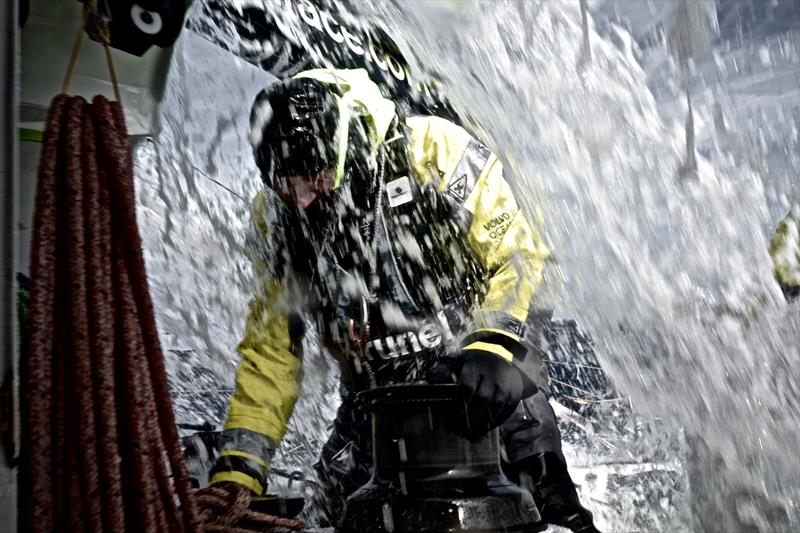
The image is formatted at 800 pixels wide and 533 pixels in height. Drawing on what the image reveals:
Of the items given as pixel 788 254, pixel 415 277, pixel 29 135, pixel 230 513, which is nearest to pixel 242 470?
pixel 230 513

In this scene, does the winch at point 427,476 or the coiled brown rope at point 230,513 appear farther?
the winch at point 427,476

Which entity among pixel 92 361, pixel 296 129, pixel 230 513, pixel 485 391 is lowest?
pixel 230 513

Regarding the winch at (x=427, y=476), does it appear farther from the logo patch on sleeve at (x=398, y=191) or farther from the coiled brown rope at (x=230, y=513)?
the logo patch on sleeve at (x=398, y=191)

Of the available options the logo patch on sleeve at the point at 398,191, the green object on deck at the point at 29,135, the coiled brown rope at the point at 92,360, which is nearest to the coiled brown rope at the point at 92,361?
the coiled brown rope at the point at 92,360

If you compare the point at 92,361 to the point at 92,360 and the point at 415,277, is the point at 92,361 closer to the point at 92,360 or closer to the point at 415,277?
Result: the point at 92,360

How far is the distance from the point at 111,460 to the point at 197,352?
256 centimetres

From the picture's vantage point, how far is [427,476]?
1401 millimetres

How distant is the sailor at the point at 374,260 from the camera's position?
1856 millimetres

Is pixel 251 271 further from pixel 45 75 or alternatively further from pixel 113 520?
pixel 113 520

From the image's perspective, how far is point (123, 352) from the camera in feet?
3.39

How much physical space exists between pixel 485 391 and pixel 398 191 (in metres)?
0.66

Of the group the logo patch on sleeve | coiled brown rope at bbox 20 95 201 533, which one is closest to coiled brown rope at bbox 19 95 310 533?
coiled brown rope at bbox 20 95 201 533

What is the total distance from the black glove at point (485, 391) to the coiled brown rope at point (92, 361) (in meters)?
0.58

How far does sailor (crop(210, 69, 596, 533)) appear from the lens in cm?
186
